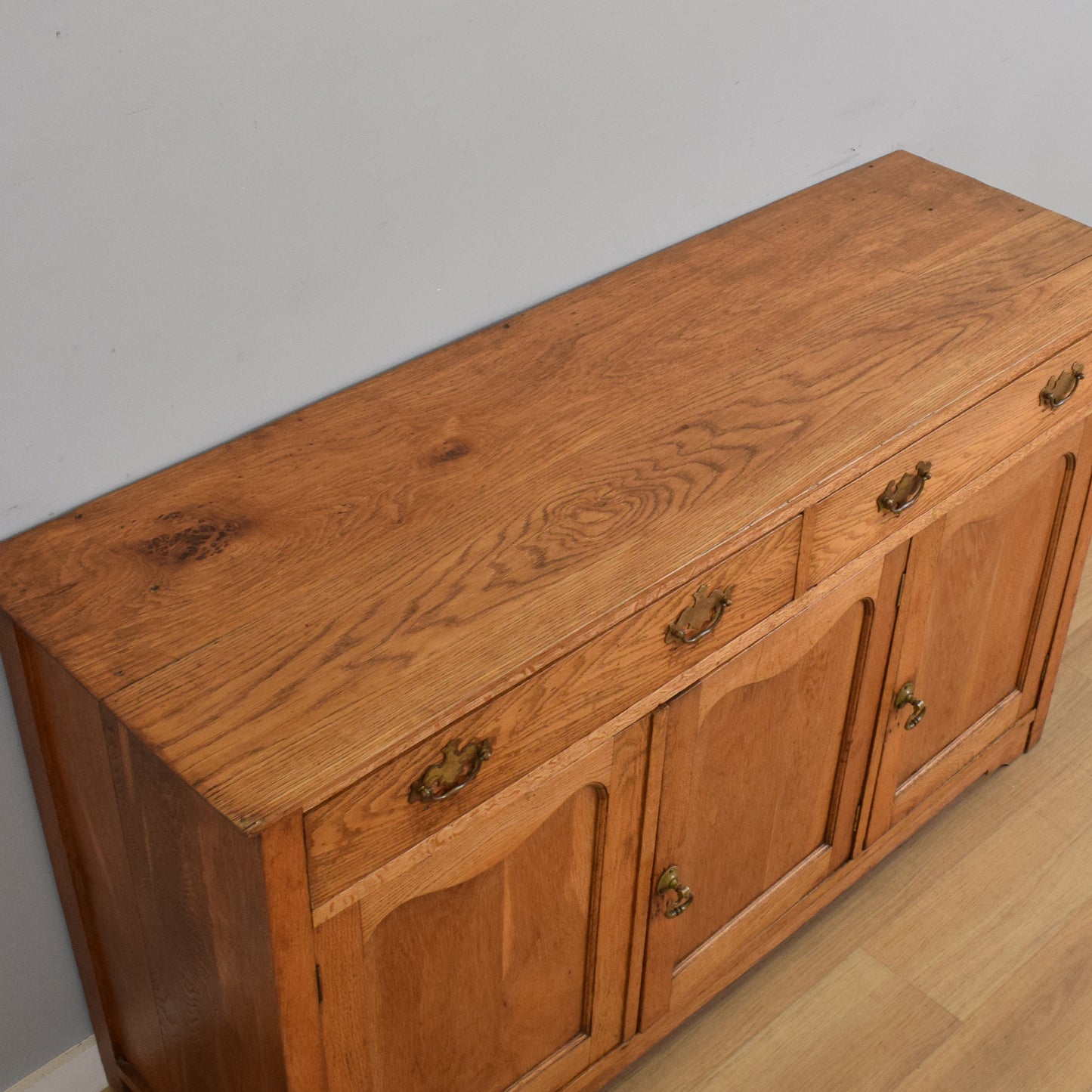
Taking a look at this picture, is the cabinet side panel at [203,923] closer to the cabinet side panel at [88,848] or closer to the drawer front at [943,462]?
the cabinet side panel at [88,848]

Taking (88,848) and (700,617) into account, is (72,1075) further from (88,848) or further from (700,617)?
(700,617)

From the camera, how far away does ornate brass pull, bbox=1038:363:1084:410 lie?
1.83m

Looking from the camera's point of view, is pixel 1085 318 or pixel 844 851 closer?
pixel 1085 318

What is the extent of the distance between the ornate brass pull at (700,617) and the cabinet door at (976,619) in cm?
39

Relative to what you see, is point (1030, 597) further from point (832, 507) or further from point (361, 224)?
point (361, 224)

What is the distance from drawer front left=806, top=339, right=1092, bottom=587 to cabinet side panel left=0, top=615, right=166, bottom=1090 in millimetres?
801

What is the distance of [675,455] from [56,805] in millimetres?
776

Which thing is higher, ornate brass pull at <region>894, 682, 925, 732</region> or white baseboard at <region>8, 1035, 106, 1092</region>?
ornate brass pull at <region>894, 682, 925, 732</region>

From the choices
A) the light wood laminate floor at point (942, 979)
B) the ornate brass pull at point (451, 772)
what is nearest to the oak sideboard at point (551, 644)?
the ornate brass pull at point (451, 772)

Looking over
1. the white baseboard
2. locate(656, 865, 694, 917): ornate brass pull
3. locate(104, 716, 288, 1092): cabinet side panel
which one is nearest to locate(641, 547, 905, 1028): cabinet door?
locate(656, 865, 694, 917): ornate brass pull

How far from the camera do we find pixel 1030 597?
2172mm

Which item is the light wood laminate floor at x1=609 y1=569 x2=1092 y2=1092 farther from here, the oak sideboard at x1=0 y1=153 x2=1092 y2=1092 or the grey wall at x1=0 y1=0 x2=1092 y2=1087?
the grey wall at x1=0 y1=0 x2=1092 y2=1087

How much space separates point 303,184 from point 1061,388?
3.31ft

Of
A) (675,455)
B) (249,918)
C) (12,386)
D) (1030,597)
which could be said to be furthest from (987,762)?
(12,386)
